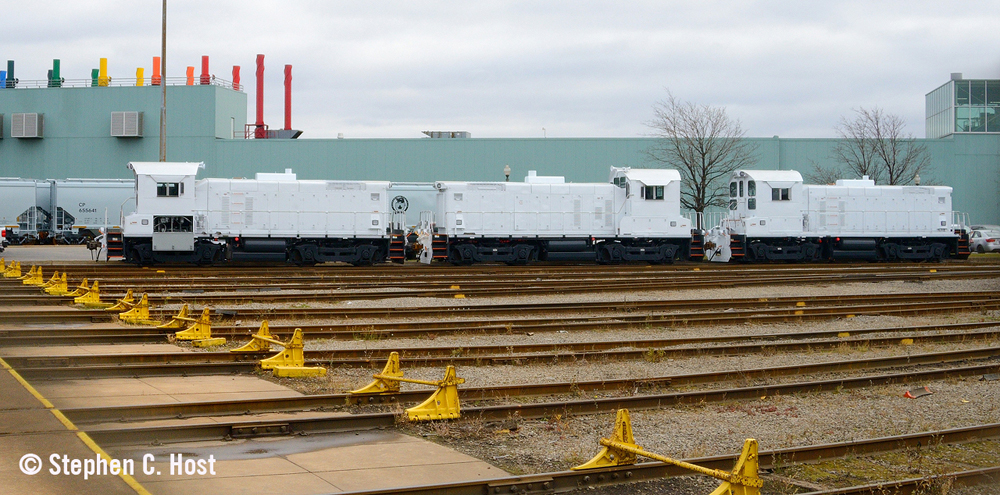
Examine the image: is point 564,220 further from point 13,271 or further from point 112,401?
point 112,401

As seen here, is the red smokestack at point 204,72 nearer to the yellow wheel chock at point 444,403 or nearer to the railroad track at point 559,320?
the railroad track at point 559,320

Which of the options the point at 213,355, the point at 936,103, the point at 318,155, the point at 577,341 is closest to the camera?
the point at 213,355

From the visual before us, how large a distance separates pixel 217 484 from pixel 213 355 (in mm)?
5653

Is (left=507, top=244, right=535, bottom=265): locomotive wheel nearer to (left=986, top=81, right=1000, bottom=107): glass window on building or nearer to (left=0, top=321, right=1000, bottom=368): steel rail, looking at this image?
(left=0, top=321, right=1000, bottom=368): steel rail

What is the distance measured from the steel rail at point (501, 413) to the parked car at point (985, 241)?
36.4 metres

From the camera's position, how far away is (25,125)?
2083 inches

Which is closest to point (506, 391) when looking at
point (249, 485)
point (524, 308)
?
point (249, 485)

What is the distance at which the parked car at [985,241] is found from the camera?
43.6 meters

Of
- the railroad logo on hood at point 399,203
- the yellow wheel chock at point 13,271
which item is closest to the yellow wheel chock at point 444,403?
the yellow wheel chock at point 13,271

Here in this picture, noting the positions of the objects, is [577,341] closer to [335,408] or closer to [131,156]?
[335,408]

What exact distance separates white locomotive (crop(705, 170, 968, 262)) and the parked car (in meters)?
9.38

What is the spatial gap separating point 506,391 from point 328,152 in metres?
42.8

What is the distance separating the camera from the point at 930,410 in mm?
9906

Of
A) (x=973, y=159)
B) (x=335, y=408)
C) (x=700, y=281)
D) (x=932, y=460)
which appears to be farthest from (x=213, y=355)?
(x=973, y=159)
